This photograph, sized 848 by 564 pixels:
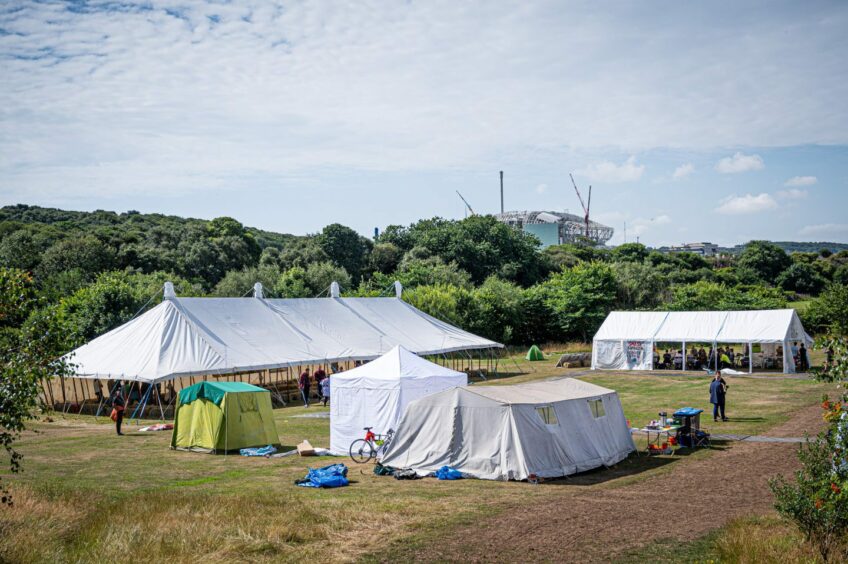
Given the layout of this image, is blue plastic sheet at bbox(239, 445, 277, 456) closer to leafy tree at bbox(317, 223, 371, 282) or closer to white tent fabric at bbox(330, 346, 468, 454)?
white tent fabric at bbox(330, 346, 468, 454)

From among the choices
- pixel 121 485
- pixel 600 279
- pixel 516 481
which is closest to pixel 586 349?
pixel 600 279

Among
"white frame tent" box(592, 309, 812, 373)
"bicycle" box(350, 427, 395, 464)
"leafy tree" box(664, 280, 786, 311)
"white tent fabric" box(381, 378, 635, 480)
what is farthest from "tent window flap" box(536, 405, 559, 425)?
"leafy tree" box(664, 280, 786, 311)

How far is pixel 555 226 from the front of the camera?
486 feet

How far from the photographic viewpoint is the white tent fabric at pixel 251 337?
2472cm

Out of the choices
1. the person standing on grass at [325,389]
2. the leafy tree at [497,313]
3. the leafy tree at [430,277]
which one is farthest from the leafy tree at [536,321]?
the person standing on grass at [325,389]

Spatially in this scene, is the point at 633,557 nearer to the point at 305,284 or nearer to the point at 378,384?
the point at 378,384

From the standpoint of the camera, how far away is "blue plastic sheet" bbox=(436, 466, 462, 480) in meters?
14.4

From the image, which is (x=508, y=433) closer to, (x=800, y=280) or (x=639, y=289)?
(x=639, y=289)

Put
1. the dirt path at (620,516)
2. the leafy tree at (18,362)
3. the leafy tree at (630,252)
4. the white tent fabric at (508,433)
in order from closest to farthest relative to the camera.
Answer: the leafy tree at (18,362)
the dirt path at (620,516)
the white tent fabric at (508,433)
the leafy tree at (630,252)

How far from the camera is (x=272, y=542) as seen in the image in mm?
9539

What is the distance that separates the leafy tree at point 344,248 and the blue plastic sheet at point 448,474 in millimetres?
55409

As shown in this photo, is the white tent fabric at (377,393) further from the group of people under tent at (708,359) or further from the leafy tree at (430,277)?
the leafy tree at (430,277)

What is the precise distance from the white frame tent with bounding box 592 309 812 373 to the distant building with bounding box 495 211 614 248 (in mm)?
109972

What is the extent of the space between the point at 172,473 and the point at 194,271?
47900 millimetres
